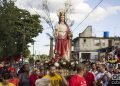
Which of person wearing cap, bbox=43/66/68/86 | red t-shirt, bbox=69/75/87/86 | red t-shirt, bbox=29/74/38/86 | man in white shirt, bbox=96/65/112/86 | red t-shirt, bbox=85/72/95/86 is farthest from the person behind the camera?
red t-shirt, bbox=29/74/38/86

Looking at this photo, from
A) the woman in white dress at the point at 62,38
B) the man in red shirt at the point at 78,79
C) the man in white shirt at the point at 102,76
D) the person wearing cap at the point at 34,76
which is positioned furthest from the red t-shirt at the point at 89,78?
the man in red shirt at the point at 78,79

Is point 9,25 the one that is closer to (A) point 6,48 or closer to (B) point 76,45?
(A) point 6,48

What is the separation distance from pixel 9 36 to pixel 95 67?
146ft

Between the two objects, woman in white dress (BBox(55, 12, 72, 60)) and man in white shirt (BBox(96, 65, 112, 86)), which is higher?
woman in white dress (BBox(55, 12, 72, 60))

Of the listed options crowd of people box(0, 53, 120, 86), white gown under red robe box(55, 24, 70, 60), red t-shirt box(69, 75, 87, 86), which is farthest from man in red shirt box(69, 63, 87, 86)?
white gown under red robe box(55, 24, 70, 60)

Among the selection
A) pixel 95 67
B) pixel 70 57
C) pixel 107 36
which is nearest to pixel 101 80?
pixel 95 67

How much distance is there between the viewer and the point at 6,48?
6384 cm

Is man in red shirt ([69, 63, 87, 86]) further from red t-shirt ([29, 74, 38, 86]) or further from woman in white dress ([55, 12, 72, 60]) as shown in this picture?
woman in white dress ([55, 12, 72, 60])

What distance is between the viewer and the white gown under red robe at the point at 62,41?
770 inches

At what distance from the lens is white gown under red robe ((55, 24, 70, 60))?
19547mm

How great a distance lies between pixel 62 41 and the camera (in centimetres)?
1989

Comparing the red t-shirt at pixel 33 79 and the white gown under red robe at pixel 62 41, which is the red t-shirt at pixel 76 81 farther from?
the white gown under red robe at pixel 62 41

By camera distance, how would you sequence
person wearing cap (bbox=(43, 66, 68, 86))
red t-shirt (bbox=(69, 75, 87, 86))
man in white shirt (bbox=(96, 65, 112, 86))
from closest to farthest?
red t-shirt (bbox=(69, 75, 87, 86)) → person wearing cap (bbox=(43, 66, 68, 86)) → man in white shirt (bbox=(96, 65, 112, 86))

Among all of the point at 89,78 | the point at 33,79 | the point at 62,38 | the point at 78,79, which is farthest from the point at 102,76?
the point at 78,79
